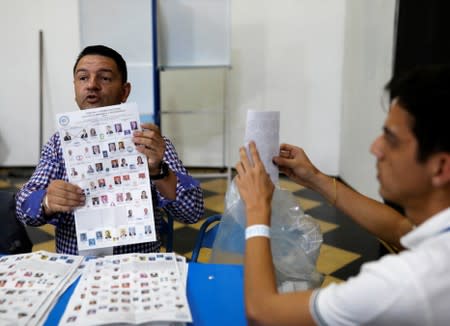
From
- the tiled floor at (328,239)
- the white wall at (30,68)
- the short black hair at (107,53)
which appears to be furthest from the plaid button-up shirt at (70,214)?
the white wall at (30,68)

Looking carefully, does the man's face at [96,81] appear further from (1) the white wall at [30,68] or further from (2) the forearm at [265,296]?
(1) the white wall at [30,68]

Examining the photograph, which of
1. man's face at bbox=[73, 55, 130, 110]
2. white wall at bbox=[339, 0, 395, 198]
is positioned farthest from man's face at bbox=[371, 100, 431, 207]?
white wall at bbox=[339, 0, 395, 198]

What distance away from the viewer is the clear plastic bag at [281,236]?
1.38 metres

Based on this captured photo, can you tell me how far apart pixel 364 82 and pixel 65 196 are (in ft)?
9.80

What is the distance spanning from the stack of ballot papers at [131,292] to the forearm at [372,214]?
1.76 ft

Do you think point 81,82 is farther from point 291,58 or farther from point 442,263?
point 291,58

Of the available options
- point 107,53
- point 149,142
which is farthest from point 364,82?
point 149,142

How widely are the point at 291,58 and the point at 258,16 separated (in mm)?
541

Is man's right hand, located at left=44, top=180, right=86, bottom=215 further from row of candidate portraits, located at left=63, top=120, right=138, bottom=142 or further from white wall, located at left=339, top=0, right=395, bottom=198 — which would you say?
white wall, located at left=339, top=0, right=395, bottom=198

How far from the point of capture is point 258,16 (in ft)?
14.5

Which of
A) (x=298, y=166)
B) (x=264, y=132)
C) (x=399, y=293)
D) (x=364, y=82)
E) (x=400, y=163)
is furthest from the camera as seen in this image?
(x=364, y=82)

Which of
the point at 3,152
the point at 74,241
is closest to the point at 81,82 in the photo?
the point at 74,241

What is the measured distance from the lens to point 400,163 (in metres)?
0.79

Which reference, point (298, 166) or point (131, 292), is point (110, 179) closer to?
point (131, 292)
